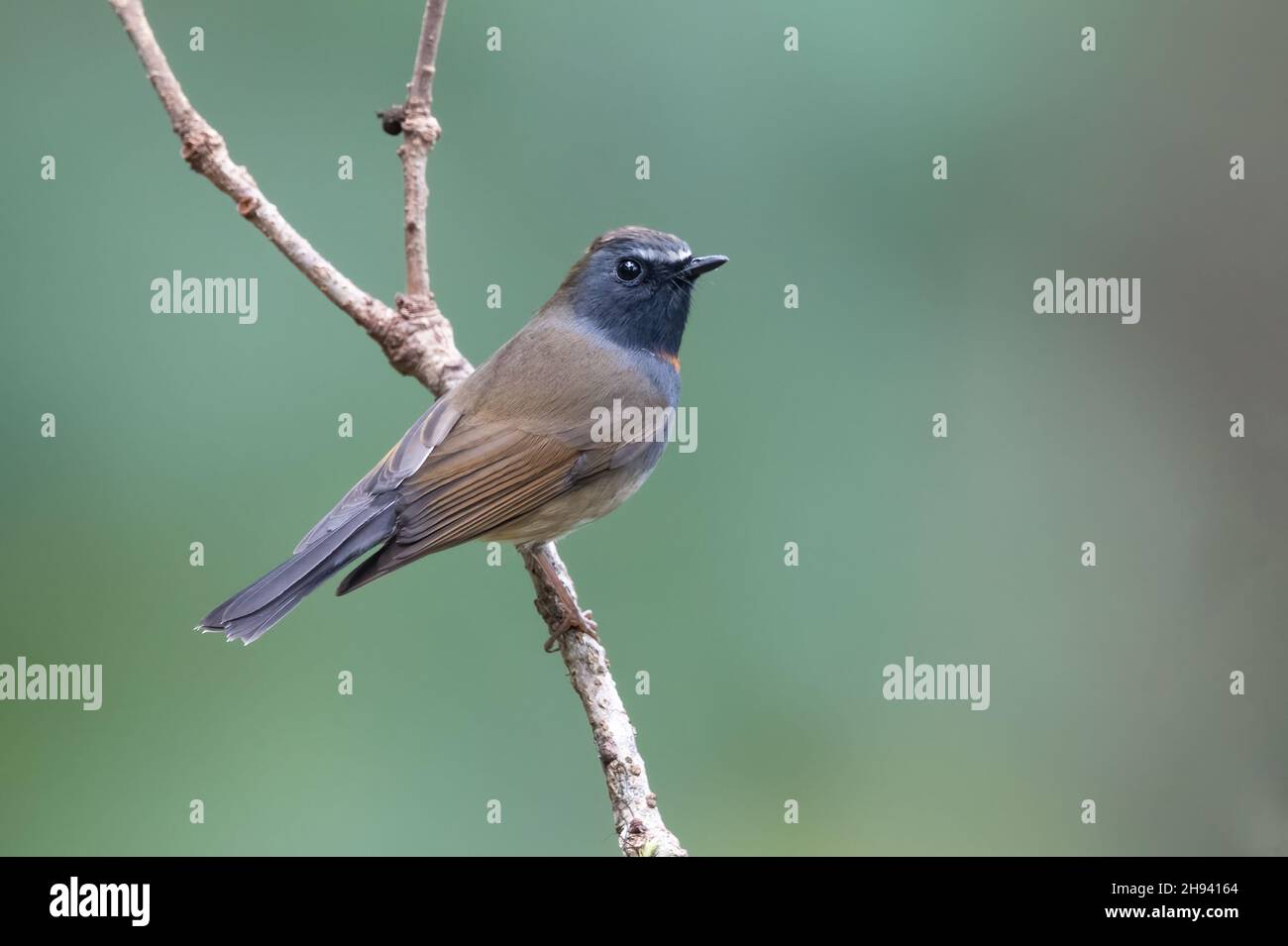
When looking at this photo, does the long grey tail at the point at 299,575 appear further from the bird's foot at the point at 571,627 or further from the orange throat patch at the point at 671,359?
the orange throat patch at the point at 671,359

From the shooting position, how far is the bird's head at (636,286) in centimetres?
446

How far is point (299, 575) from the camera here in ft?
12.5

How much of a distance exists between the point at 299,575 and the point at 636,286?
1.50m

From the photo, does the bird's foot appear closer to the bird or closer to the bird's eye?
the bird

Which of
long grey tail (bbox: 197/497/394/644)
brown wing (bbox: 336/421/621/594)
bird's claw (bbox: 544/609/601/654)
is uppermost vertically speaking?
brown wing (bbox: 336/421/621/594)

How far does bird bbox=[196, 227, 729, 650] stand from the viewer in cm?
394

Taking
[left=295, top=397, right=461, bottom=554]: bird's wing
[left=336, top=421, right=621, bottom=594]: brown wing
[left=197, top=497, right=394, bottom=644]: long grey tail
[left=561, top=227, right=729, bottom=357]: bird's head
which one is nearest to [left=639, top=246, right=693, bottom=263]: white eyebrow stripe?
[left=561, top=227, right=729, bottom=357]: bird's head

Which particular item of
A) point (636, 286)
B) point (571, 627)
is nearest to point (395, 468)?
point (571, 627)

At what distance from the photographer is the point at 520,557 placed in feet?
15.4

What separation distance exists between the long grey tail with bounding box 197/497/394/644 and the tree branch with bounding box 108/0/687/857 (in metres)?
0.63
